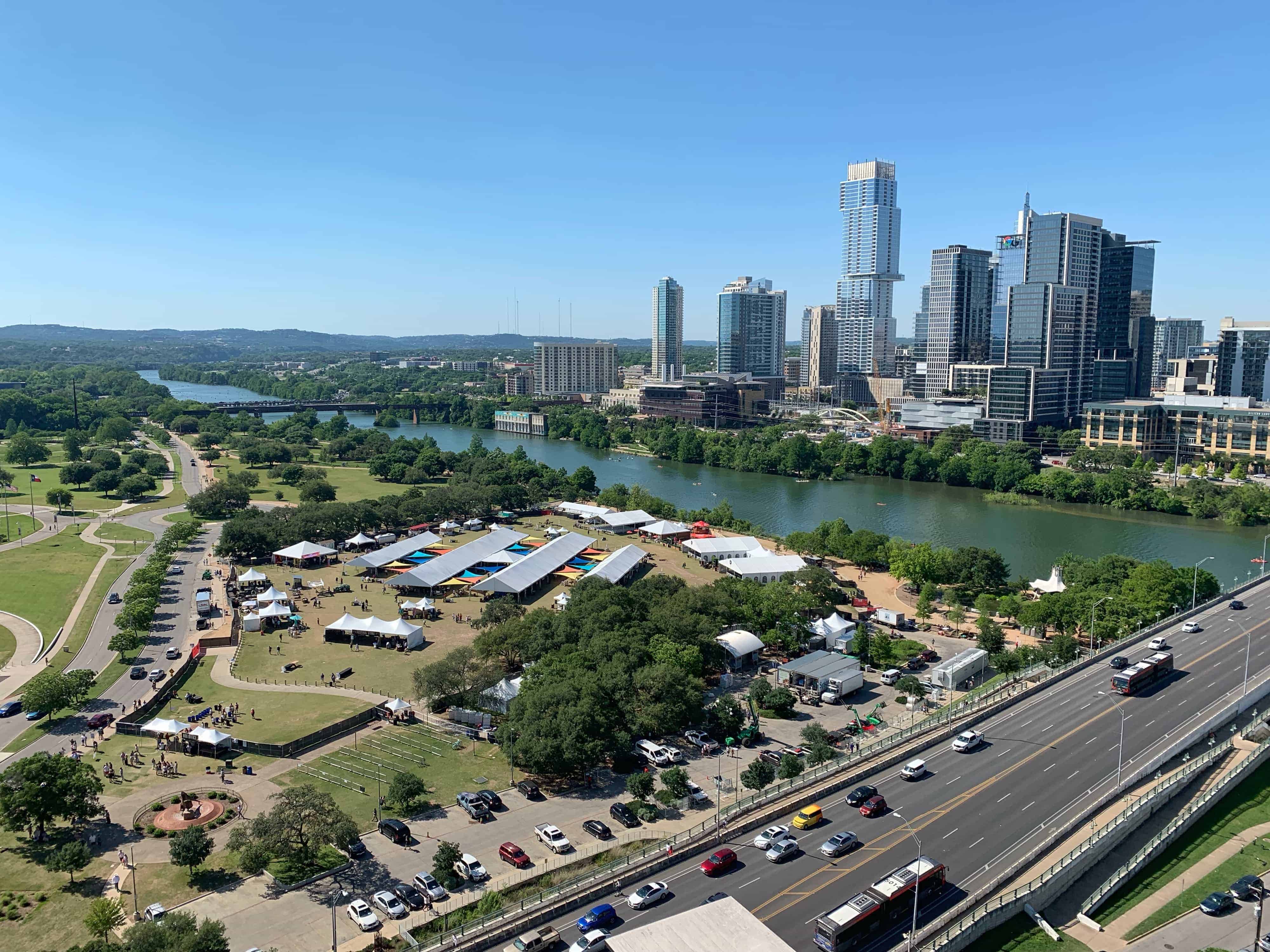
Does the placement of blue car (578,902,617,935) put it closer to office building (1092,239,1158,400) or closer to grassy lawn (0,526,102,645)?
grassy lawn (0,526,102,645)

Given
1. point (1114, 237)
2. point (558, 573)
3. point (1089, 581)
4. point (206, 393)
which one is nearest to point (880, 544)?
point (1089, 581)

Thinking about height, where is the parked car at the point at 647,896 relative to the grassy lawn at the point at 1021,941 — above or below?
above

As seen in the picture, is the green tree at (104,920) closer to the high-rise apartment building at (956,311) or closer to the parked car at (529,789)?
the parked car at (529,789)

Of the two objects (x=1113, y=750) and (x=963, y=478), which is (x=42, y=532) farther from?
(x=963, y=478)

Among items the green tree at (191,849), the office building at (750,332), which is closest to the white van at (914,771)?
the green tree at (191,849)

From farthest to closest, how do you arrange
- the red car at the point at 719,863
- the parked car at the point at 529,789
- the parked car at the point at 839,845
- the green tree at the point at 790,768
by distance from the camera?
the parked car at the point at 529,789
the green tree at the point at 790,768
the parked car at the point at 839,845
the red car at the point at 719,863

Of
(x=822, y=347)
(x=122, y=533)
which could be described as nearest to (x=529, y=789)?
(x=122, y=533)
